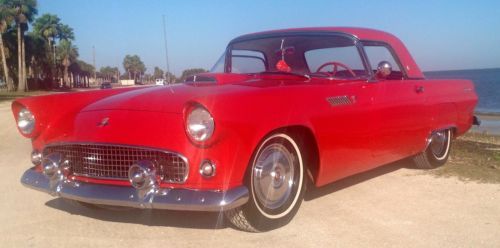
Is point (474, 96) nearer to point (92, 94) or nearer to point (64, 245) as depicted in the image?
point (92, 94)

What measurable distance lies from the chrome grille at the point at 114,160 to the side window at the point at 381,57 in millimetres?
2320

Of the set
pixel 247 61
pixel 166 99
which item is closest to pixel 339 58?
pixel 247 61

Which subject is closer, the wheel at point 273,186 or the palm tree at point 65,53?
the wheel at point 273,186

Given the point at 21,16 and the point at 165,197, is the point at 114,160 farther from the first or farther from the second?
the point at 21,16

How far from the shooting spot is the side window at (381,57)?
14.8 ft

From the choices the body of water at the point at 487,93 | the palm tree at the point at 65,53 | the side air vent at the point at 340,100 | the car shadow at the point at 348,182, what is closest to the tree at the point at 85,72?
the palm tree at the point at 65,53

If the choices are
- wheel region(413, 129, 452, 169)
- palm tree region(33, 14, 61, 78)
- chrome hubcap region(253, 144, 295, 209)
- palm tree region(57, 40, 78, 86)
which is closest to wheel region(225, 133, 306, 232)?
chrome hubcap region(253, 144, 295, 209)

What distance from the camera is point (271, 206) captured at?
316 centimetres

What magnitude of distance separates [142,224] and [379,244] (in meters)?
1.53

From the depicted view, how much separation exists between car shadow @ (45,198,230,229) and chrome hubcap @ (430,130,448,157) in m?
2.77

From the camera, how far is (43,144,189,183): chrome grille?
9.21 ft

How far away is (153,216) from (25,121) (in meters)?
1.17

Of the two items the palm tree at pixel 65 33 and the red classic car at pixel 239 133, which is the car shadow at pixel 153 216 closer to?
the red classic car at pixel 239 133

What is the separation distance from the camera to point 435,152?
5215mm
